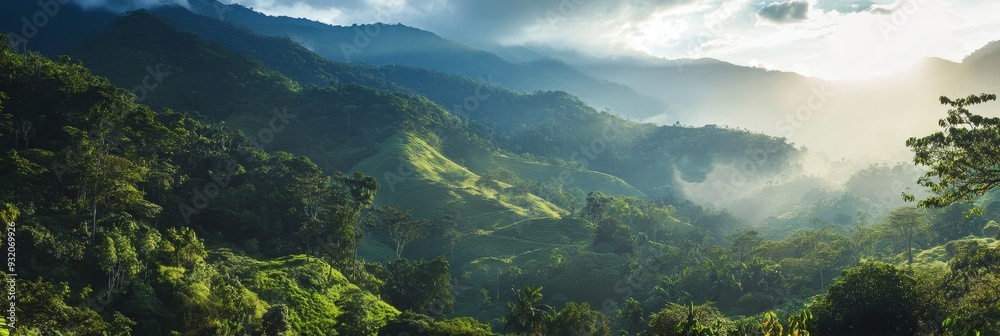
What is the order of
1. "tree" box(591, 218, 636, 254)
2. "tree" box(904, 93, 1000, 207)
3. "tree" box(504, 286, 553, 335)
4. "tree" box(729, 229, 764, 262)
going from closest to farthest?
"tree" box(904, 93, 1000, 207) < "tree" box(504, 286, 553, 335) < "tree" box(729, 229, 764, 262) < "tree" box(591, 218, 636, 254)

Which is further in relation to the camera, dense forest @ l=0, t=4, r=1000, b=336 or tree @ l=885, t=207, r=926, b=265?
tree @ l=885, t=207, r=926, b=265

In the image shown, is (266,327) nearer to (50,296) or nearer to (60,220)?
(50,296)

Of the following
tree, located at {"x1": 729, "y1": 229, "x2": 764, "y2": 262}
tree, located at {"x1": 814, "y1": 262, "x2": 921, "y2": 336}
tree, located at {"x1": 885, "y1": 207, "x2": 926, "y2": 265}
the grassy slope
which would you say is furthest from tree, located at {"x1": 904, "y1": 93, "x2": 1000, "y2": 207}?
the grassy slope

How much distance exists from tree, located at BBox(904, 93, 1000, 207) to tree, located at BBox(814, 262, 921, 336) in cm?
2334

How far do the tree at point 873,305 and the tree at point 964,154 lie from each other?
76.6ft

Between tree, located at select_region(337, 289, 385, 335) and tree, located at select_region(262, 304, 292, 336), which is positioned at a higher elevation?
tree, located at select_region(262, 304, 292, 336)

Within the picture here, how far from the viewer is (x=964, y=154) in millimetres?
29016

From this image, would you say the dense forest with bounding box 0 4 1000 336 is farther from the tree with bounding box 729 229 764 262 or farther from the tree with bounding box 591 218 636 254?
the tree with bounding box 729 229 764 262

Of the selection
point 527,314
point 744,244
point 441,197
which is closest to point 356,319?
point 527,314

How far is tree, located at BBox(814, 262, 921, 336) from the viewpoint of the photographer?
4722 cm

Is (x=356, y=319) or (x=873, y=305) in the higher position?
(x=873, y=305)

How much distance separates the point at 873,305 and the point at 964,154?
25.1m

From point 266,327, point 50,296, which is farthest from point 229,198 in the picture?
point 50,296

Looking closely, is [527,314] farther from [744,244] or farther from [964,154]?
[744,244]
